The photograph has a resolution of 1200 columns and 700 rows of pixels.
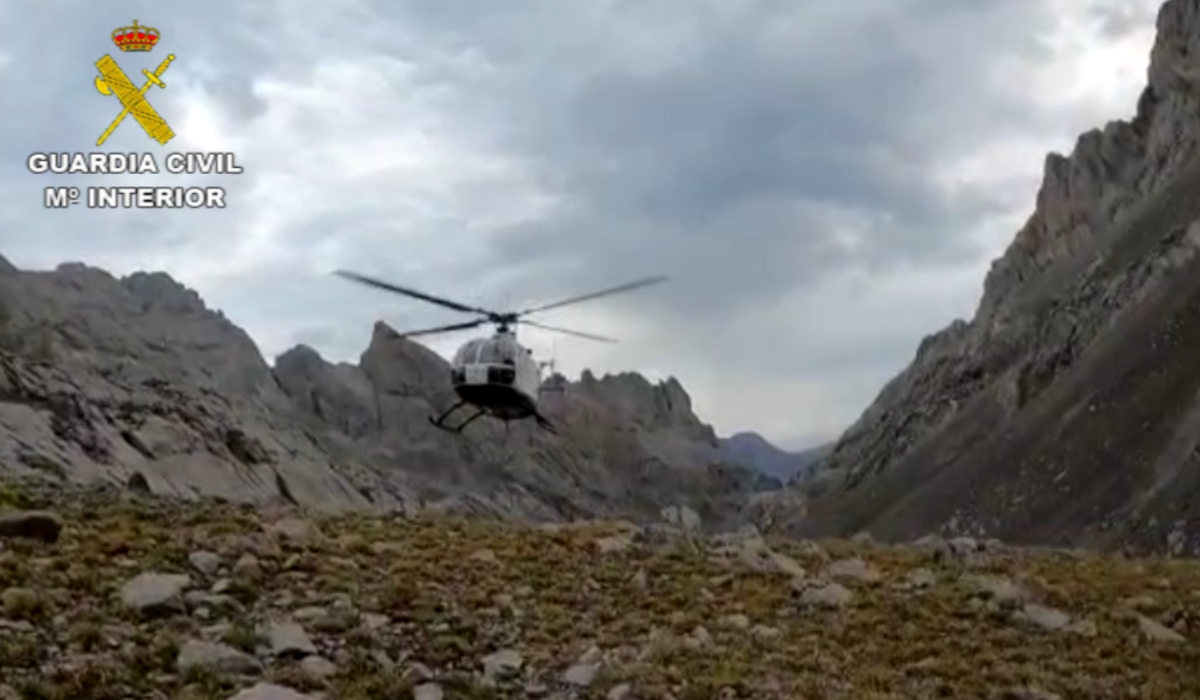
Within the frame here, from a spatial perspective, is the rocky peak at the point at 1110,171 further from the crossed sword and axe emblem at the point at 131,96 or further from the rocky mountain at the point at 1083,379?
the crossed sword and axe emblem at the point at 131,96

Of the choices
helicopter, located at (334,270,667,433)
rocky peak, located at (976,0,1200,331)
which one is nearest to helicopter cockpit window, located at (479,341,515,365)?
helicopter, located at (334,270,667,433)

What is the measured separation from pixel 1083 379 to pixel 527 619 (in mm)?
118224

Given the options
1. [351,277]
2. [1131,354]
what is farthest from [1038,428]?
[351,277]

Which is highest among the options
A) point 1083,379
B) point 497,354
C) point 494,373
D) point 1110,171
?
point 1110,171

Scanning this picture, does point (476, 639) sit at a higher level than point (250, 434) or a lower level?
lower

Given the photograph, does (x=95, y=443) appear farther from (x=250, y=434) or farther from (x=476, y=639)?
(x=476, y=639)

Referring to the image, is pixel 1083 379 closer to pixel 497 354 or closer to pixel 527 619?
pixel 497 354

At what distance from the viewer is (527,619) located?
17.0m

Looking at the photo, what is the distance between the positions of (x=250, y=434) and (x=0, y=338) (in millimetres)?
45651

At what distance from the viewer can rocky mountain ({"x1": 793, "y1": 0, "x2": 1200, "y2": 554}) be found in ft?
339

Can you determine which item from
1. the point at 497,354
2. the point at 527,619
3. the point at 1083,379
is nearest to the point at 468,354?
the point at 497,354

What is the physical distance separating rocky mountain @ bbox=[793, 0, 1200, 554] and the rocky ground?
7180 cm

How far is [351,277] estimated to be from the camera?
4031cm

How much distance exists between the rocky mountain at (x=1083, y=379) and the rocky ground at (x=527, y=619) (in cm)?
7180
